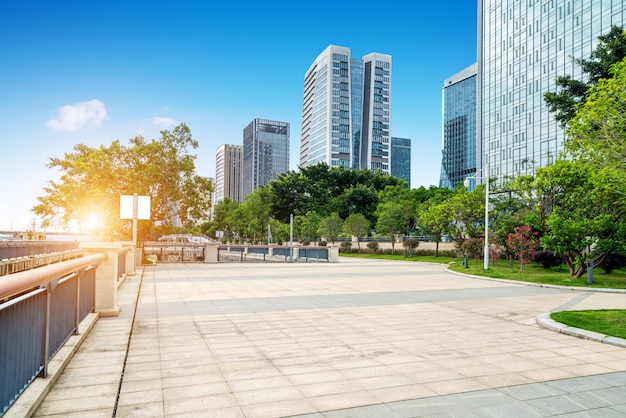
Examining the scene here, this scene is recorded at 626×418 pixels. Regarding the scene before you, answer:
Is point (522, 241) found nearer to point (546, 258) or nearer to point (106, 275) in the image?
point (546, 258)

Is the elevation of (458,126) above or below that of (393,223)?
above

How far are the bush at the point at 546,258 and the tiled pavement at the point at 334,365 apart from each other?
15159mm

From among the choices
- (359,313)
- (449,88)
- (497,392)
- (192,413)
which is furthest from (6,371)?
(449,88)

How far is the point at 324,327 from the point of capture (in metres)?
8.07

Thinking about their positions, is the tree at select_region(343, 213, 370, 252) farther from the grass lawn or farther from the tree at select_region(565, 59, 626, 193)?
the grass lawn

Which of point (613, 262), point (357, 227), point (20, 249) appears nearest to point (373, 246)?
point (357, 227)

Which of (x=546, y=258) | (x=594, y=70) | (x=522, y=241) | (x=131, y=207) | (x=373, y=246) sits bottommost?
(x=373, y=246)

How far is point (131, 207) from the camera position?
20.3 m

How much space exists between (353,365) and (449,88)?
165945mm

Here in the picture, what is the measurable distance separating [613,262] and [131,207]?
22.5 metres

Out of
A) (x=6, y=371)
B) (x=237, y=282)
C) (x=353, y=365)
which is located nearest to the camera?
(x=6, y=371)

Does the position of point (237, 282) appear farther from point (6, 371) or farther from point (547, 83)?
point (547, 83)

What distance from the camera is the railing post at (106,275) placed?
27.2 feet

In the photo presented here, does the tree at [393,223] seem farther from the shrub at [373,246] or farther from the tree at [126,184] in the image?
the tree at [126,184]
